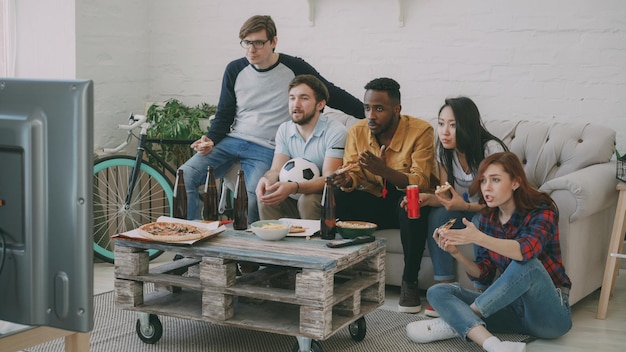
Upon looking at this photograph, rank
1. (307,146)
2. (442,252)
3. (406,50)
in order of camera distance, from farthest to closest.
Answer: (406,50) → (307,146) → (442,252)

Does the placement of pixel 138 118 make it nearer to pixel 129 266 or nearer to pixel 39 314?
pixel 129 266

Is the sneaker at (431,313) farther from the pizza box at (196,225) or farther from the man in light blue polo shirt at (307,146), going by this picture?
the pizza box at (196,225)

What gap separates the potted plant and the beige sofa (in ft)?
5.07

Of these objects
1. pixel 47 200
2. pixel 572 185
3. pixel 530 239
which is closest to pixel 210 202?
pixel 530 239

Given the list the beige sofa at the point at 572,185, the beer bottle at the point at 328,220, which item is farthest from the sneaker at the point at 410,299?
the beer bottle at the point at 328,220

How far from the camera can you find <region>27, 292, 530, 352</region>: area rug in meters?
3.02

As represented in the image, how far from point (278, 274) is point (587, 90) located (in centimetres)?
196

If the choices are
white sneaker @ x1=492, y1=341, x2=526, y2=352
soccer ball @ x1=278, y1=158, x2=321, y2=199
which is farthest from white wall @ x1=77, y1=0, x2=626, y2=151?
white sneaker @ x1=492, y1=341, x2=526, y2=352

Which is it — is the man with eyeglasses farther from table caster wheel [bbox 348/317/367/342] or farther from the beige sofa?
table caster wheel [bbox 348/317/367/342]

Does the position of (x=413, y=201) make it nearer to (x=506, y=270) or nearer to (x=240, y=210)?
(x=506, y=270)

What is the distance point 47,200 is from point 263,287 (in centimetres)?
179

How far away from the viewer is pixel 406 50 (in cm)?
457

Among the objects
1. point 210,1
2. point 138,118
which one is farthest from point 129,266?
point 210,1

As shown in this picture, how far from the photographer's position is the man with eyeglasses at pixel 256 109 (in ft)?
13.2
